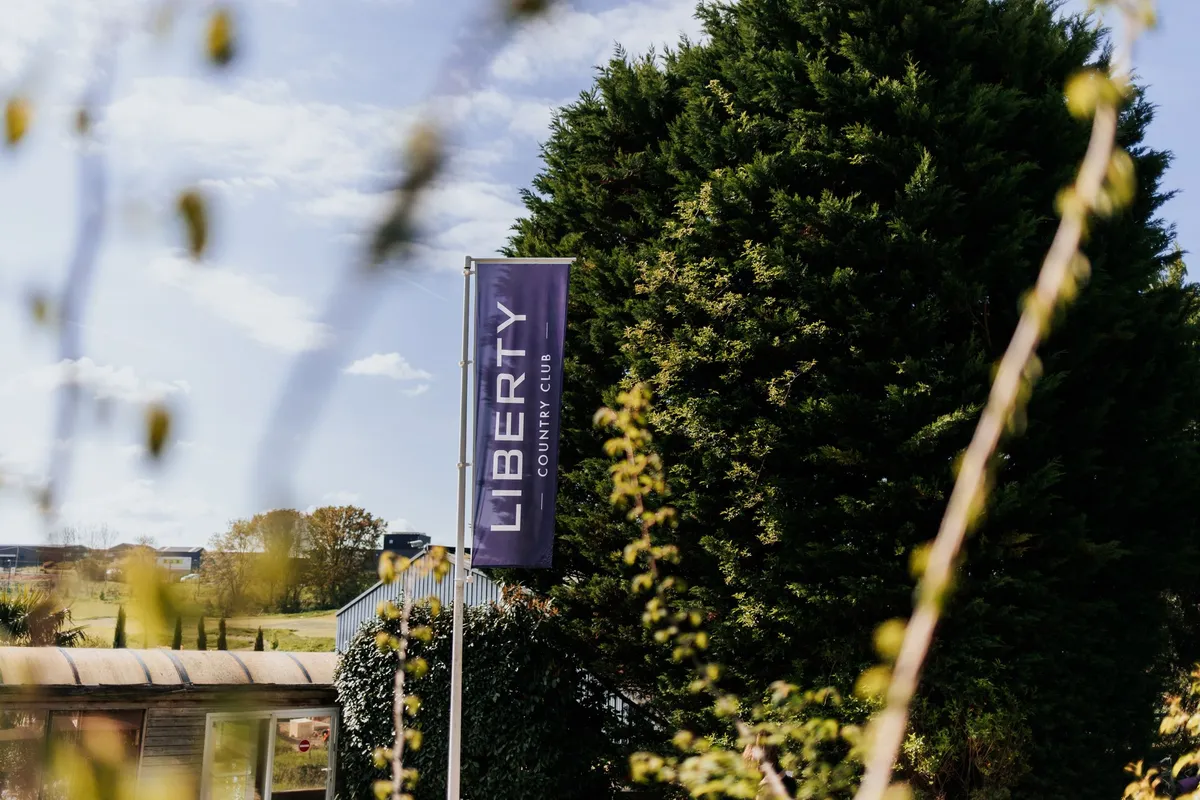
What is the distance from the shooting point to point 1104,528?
8555mm

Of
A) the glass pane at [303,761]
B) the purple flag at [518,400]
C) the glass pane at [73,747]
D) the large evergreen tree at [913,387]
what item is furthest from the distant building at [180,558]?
the glass pane at [303,761]

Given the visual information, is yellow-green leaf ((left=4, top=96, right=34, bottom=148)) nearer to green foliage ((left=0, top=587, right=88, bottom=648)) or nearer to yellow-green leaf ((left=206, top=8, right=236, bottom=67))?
yellow-green leaf ((left=206, top=8, right=236, bottom=67))

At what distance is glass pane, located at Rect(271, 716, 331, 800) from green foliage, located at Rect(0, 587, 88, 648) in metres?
10.7

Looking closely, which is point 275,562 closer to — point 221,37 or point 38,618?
point 38,618

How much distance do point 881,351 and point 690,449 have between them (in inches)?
78.4

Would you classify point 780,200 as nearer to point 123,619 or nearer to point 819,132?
point 819,132

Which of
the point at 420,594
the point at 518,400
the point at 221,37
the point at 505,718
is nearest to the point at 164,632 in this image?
the point at 221,37

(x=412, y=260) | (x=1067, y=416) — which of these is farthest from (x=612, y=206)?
(x=412, y=260)

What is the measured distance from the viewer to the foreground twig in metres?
0.69

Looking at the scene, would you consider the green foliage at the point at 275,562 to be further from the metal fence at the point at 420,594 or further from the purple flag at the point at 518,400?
the purple flag at the point at 518,400

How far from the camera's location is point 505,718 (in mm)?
9664

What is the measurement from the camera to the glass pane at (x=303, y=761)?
11.0 meters

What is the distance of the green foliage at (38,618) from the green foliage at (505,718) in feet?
30.5

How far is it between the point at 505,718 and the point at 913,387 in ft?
17.4
